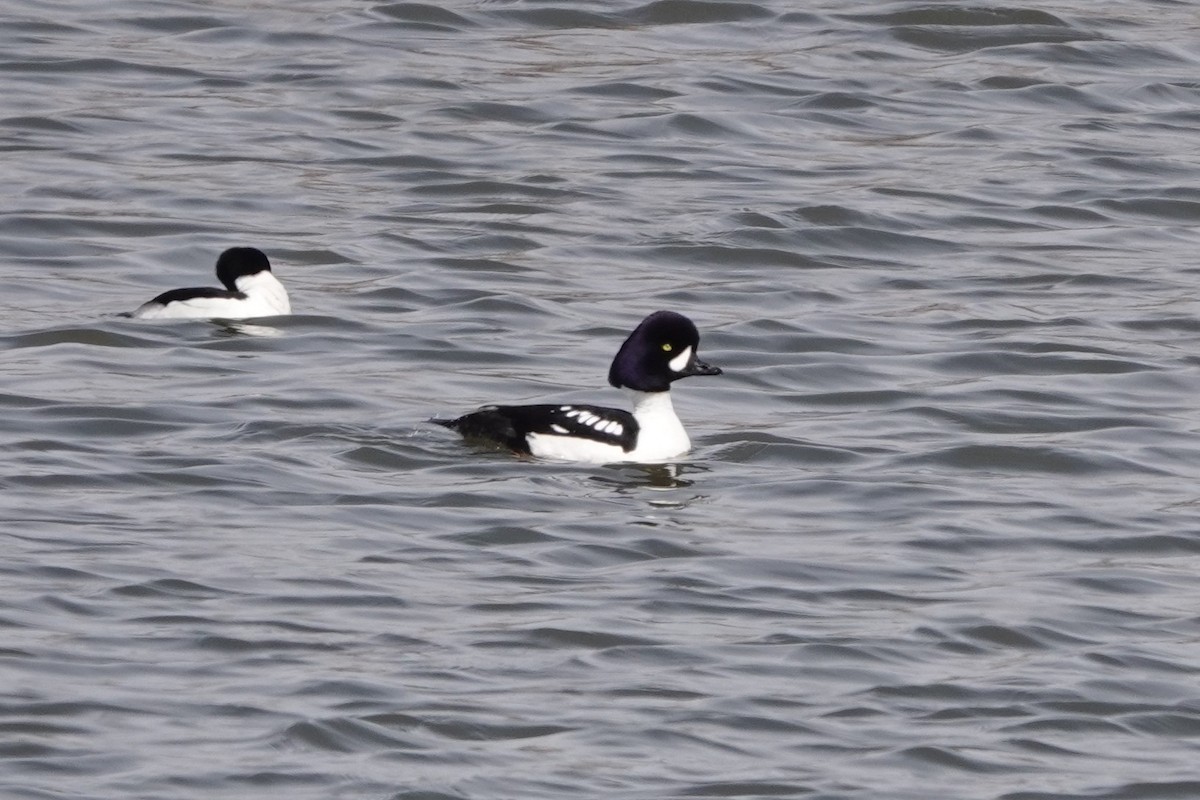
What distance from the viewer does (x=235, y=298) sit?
1438 cm

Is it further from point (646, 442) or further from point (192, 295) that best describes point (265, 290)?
point (646, 442)

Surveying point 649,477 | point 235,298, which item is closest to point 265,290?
point 235,298

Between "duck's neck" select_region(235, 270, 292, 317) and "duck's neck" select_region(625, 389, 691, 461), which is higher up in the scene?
"duck's neck" select_region(235, 270, 292, 317)

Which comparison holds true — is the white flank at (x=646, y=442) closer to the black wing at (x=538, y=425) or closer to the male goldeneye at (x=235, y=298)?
the black wing at (x=538, y=425)

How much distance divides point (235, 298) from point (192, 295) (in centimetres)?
32

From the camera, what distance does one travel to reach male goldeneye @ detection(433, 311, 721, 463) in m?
12.0

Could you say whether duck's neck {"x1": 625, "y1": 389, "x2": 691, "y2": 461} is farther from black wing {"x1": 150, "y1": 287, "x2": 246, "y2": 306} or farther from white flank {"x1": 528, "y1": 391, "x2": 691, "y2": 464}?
black wing {"x1": 150, "y1": 287, "x2": 246, "y2": 306}

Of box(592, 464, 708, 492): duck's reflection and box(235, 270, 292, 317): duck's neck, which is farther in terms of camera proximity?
box(235, 270, 292, 317): duck's neck

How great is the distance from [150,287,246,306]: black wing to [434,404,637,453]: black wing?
2.56 m

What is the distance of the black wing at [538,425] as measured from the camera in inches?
470

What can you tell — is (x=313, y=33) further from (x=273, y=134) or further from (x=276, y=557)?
(x=276, y=557)

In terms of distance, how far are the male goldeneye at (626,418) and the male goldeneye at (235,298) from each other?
2.50 meters

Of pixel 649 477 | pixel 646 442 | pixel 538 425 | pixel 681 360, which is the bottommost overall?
pixel 649 477

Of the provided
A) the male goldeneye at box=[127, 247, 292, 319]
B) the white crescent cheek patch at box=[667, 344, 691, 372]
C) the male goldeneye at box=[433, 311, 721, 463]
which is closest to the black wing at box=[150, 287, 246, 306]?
the male goldeneye at box=[127, 247, 292, 319]
